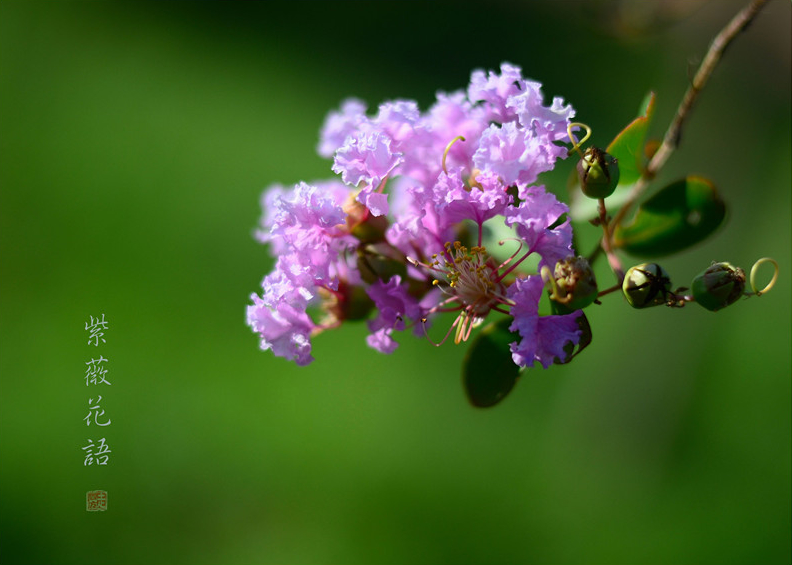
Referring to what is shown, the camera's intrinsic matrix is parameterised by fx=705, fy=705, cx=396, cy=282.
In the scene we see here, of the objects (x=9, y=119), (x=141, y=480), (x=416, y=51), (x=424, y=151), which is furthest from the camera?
(x=416, y=51)

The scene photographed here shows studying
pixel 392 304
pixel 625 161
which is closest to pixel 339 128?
pixel 392 304

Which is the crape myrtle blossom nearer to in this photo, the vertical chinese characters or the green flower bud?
the green flower bud

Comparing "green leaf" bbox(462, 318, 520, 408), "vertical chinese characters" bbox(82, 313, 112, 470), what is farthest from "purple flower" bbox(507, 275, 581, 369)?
"vertical chinese characters" bbox(82, 313, 112, 470)

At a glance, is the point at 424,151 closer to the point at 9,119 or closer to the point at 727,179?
the point at 727,179

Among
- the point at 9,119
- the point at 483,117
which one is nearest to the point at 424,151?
the point at 483,117

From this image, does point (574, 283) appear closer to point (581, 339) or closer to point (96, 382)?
point (581, 339)

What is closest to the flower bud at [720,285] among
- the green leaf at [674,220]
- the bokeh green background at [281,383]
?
the green leaf at [674,220]
